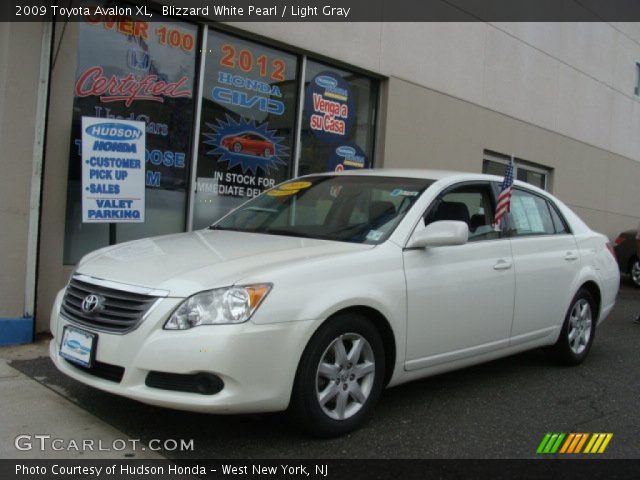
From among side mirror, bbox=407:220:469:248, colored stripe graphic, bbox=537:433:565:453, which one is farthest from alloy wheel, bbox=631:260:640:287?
side mirror, bbox=407:220:469:248

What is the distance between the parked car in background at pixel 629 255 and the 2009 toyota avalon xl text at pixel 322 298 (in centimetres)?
767

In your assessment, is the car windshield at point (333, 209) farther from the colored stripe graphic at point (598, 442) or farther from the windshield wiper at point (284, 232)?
the colored stripe graphic at point (598, 442)

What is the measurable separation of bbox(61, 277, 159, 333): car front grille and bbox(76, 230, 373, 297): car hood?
72 millimetres

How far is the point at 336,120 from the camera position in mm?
9102

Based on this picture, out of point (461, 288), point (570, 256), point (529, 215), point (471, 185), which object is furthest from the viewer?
point (570, 256)

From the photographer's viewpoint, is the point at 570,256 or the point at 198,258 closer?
the point at 198,258

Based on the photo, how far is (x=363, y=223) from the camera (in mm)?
4355

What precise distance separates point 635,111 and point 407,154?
913 cm

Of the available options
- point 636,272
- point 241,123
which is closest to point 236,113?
point 241,123

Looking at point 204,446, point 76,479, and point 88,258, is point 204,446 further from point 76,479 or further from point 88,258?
point 88,258

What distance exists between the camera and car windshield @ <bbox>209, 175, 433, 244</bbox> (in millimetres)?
4312

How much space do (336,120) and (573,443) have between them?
6.05m

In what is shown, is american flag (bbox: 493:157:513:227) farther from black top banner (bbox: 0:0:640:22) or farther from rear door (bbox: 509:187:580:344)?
black top banner (bbox: 0:0:640:22)

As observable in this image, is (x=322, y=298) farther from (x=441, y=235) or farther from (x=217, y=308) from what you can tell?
(x=441, y=235)
